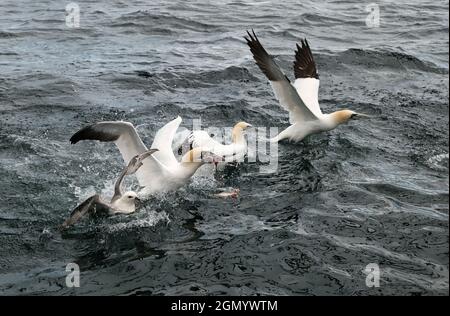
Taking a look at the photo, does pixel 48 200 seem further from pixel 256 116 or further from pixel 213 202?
pixel 256 116

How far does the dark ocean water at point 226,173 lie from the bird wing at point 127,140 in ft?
1.18

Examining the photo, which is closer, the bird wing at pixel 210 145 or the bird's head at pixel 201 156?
the bird's head at pixel 201 156

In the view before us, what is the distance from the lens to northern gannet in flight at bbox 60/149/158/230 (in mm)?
7109

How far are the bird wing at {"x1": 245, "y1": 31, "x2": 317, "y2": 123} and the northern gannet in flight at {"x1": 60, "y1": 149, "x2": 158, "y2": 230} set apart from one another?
279 centimetres

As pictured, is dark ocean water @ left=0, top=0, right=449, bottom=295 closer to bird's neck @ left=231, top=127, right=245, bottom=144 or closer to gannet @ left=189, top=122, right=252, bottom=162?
gannet @ left=189, top=122, right=252, bottom=162

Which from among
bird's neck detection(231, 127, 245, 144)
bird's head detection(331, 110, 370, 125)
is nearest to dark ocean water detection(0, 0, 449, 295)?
bird's head detection(331, 110, 370, 125)

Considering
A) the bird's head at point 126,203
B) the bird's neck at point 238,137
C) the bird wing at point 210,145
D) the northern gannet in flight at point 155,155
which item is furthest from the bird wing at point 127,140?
the bird's neck at point 238,137

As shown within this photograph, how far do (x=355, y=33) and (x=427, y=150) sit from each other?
7.95 meters

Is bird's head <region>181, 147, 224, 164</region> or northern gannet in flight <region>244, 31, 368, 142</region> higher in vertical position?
northern gannet in flight <region>244, 31, 368, 142</region>

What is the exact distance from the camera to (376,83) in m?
12.5

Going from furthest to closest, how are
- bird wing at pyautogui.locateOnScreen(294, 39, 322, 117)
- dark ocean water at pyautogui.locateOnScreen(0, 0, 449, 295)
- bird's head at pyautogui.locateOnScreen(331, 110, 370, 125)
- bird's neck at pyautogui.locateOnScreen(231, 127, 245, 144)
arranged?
bird wing at pyautogui.locateOnScreen(294, 39, 322, 117) → bird's head at pyautogui.locateOnScreen(331, 110, 370, 125) → bird's neck at pyautogui.locateOnScreen(231, 127, 245, 144) → dark ocean water at pyautogui.locateOnScreen(0, 0, 449, 295)

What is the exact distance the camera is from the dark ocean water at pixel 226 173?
641 cm

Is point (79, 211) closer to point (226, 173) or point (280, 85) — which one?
point (226, 173)

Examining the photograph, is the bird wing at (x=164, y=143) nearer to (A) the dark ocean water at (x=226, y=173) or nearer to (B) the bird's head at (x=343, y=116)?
(A) the dark ocean water at (x=226, y=173)
